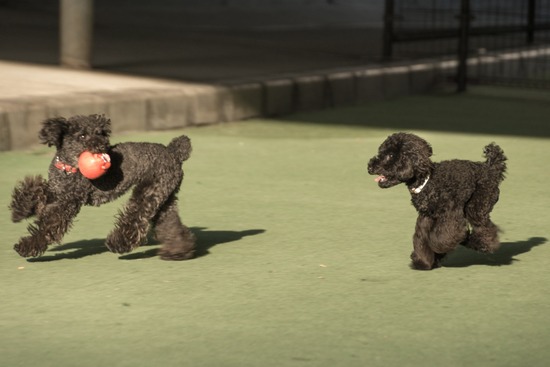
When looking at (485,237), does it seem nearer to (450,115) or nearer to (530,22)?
(450,115)

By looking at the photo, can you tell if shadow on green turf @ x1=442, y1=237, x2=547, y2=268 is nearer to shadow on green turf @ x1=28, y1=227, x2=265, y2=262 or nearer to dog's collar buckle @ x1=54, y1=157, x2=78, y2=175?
shadow on green turf @ x1=28, y1=227, x2=265, y2=262

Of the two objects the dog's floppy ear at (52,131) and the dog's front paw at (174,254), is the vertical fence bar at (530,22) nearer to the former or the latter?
the dog's front paw at (174,254)

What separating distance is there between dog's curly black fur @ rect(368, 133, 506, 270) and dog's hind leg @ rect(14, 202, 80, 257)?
1210mm

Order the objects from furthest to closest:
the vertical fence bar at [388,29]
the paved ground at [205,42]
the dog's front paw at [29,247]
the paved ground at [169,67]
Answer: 1. the vertical fence bar at [388,29]
2. the paved ground at [205,42]
3. the paved ground at [169,67]
4. the dog's front paw at [29,247]

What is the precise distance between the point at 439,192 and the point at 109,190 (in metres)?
1.29

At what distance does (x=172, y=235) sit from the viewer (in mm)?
5027

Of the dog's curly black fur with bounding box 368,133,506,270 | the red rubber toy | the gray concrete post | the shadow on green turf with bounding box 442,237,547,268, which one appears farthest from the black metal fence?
the red rubber toy

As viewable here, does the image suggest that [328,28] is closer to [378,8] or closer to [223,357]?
[378,8]

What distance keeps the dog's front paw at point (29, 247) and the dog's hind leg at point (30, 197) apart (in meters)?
0.17

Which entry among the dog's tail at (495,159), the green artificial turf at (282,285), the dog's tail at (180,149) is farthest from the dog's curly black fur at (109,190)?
the dog's tail at (495,159)

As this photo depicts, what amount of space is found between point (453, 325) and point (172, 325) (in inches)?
35.9

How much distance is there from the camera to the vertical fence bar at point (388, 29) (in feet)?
39.7

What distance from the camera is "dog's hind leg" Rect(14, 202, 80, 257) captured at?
4.91 meters

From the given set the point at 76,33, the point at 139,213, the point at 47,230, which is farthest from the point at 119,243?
the point at 76,33
